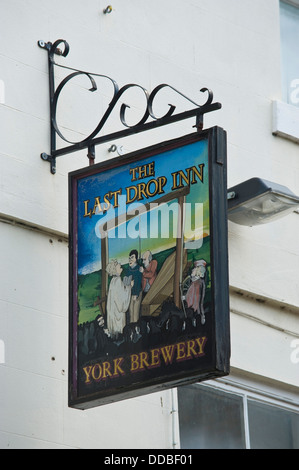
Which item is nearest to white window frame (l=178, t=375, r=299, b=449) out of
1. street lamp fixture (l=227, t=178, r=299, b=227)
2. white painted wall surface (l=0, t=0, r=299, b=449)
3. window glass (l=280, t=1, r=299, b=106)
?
white painted wall surface (l=0, t=0, r=299, b=449)

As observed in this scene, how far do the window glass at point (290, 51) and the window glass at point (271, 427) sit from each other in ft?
8.94

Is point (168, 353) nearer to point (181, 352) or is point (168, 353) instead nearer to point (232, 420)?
point (181, 352)

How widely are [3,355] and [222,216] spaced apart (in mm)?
1646

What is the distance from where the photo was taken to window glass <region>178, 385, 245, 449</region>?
854cm

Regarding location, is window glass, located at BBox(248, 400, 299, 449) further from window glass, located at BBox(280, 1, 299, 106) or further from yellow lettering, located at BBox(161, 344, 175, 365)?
window glass, located at BBox(280, 1, 299, 106)

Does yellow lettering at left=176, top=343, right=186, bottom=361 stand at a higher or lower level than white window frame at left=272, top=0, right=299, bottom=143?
lower

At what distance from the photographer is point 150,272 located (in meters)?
7.18

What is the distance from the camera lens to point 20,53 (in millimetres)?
8422

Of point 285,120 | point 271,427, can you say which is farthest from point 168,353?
point 285,120

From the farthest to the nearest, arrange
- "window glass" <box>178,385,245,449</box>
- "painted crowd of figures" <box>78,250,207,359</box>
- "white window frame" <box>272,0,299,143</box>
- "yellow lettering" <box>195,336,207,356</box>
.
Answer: "white window frame" <box>272,0,299,143</box>
"window glass" <box>178,385,245,449</box>
"painted crowd of figures" <box>78,250,207,359</box>
"yellow lettering" <box>195,336,207,356</box>

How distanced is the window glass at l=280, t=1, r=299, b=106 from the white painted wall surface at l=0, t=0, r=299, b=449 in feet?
0.91

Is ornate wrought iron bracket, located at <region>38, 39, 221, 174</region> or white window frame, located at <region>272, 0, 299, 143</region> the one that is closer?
ornate wrought iron bracket, located at <region>38, 39, 221, 174</region>

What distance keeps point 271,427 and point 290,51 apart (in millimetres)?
3372

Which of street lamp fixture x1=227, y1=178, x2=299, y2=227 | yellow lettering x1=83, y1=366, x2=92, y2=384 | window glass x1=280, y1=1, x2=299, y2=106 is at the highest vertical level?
window glass x1=280, y1=1, x2=299, y2=106
